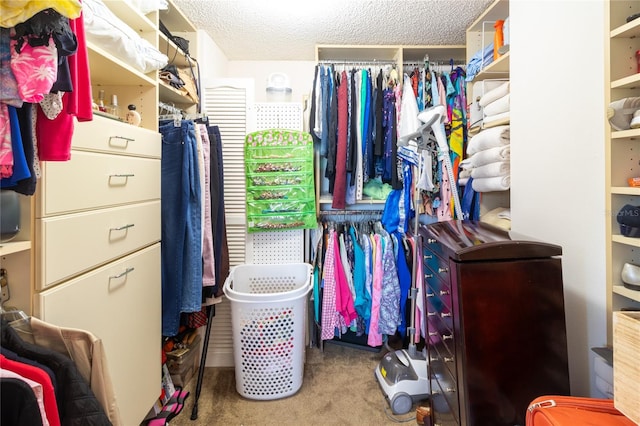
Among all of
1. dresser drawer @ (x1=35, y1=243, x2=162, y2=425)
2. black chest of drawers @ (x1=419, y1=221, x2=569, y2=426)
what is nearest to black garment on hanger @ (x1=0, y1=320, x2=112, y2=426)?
dresser drawer @ (x1=35, y1=243, x2=162, y2=425)

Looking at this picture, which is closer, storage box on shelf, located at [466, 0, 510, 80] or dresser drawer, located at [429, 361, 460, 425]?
dresser drawer, located at [429, 361, 460, 425]

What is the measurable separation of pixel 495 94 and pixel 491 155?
34 cm

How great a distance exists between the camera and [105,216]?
115 cm

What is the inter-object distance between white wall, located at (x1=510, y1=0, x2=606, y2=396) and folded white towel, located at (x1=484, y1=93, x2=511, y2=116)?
0.51 ft

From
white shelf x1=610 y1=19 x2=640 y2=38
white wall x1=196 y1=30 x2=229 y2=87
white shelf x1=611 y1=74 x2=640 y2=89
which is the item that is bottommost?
white shelf x1=611 y1=74 x2=640 y2=89

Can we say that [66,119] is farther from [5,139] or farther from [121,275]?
[121,275]

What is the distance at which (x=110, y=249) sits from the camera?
1.18 meters

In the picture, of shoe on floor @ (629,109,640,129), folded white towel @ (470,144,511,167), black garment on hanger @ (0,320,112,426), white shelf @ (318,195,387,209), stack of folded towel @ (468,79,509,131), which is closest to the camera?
black garment on hanger @ (0,320,112,426)

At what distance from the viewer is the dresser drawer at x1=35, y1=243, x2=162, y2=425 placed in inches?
39.0

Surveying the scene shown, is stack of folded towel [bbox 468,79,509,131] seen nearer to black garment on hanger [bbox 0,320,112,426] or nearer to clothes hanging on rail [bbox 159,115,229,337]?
clothes hanging on rail [bbox 159,115,229,337]

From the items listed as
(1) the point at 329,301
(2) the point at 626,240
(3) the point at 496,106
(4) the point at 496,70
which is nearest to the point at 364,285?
(1) the point at 329,301

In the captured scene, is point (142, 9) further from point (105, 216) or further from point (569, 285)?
point (569, 285)

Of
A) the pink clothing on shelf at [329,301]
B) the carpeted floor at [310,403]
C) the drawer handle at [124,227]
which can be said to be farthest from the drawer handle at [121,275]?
the pink clothing on shelf at [329,301]

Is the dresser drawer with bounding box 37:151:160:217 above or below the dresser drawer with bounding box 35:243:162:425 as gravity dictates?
above
